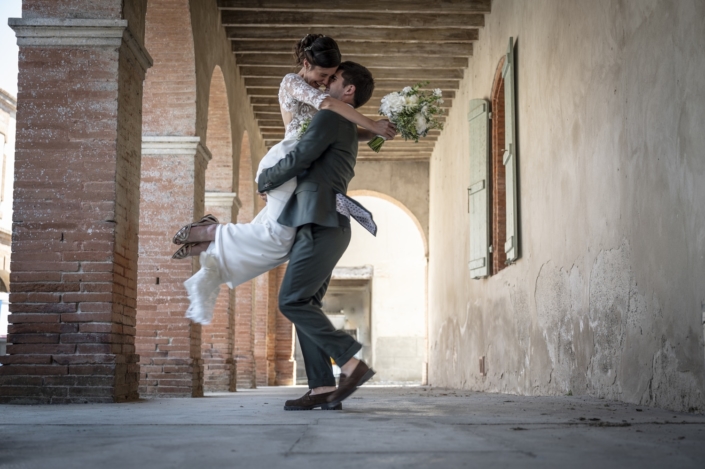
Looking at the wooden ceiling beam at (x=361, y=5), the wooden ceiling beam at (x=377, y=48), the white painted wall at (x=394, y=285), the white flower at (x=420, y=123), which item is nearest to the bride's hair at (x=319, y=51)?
the white flower at (x=420, y=123)

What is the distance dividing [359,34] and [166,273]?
181 inches

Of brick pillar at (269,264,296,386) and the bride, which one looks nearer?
the bride

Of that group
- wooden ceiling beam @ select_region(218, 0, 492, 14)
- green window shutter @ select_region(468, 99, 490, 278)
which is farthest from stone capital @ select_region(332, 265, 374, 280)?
wooden ceiling beam @ select_region(218, 0, 492, 14)

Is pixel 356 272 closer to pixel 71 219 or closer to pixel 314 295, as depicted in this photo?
pixel 71 219

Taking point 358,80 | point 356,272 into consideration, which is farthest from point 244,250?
point 356,272

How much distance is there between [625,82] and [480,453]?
3.70m

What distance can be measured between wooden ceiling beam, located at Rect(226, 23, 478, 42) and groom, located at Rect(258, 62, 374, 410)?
296 inches

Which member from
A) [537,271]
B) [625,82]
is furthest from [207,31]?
[625,82]

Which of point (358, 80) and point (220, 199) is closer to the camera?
point (358, 80)

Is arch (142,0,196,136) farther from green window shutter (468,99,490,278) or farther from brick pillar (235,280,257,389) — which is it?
brick pillar (235,280,257,389)

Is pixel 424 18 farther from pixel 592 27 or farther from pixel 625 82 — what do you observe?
pixel 625 82

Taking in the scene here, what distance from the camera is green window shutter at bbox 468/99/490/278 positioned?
10.3m

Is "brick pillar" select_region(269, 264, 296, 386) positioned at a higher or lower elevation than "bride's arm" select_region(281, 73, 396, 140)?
lower

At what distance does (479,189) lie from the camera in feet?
34.9
